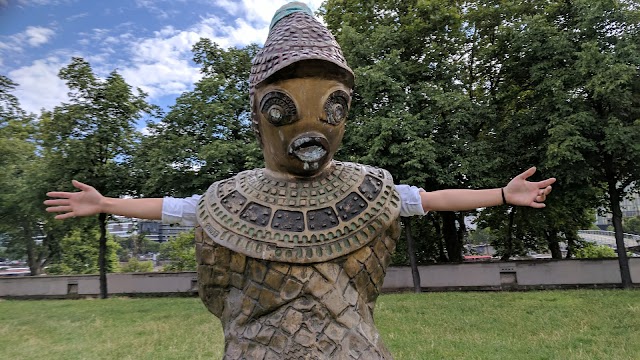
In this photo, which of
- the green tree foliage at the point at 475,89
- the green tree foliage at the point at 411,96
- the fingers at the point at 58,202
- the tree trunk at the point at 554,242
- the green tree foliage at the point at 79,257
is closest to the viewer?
the fingers at the point at 58,202

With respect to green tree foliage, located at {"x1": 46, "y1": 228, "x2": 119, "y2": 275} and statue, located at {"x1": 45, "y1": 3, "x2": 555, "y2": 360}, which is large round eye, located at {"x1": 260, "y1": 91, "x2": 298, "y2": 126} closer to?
statue, located at {"x1": 45, "y1": 3, "x2": 555, "y2": 360}

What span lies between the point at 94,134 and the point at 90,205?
42.9ft

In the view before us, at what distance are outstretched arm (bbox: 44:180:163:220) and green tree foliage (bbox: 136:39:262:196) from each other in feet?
32.2

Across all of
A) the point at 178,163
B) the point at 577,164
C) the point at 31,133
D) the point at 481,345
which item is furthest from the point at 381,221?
the point at 31,133

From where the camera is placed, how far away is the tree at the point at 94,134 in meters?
14.2

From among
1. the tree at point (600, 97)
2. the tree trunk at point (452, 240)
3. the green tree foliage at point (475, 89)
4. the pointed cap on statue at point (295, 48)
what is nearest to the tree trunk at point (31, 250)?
the green tree foliage at point (475, 89)

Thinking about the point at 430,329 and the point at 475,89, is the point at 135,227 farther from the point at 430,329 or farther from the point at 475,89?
the point at 475,89

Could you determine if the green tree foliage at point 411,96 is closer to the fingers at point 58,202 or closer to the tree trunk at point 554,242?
the tree trunk at point 554,242

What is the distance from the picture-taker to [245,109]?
1455cm

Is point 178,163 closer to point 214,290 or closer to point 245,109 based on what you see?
point 245,109

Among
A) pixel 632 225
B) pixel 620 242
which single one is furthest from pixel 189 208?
pixel 632 225

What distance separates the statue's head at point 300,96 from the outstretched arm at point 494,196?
0.69 m

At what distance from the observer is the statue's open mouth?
239 cm

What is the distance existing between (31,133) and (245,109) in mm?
11293
